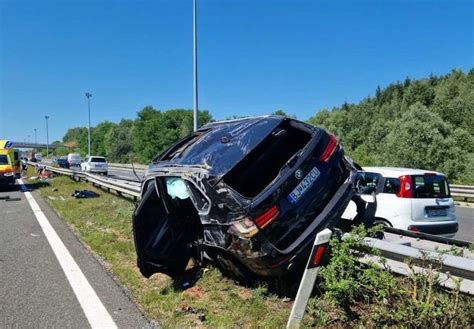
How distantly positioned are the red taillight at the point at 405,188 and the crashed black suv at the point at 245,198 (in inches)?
127

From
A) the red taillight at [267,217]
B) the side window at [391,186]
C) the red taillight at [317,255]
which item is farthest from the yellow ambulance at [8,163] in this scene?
the red taillight at [317,255]

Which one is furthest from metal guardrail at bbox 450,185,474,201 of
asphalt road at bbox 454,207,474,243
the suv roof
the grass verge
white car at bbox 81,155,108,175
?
white car at bbox 81,155,108,175

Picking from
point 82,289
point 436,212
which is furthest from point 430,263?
point 436,212

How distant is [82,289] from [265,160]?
2.80 m

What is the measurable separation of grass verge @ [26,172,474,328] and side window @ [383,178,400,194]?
12.6ft

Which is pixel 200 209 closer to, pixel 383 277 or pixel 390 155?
pixel 383 277

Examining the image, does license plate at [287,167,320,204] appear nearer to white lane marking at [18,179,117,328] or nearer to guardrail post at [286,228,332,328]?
guardrail post at [286,228,332,328]

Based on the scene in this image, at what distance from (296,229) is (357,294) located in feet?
2.67

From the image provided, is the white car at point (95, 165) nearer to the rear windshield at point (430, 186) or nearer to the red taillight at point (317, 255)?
the rear windshield at point (430, 186)

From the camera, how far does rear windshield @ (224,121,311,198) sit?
432 centimetres

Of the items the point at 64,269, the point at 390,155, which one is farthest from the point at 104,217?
the point at 390,155

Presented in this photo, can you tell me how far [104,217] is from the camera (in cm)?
1070

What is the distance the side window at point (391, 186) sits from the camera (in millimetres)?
7512

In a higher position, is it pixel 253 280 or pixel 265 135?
pixel 265 135
